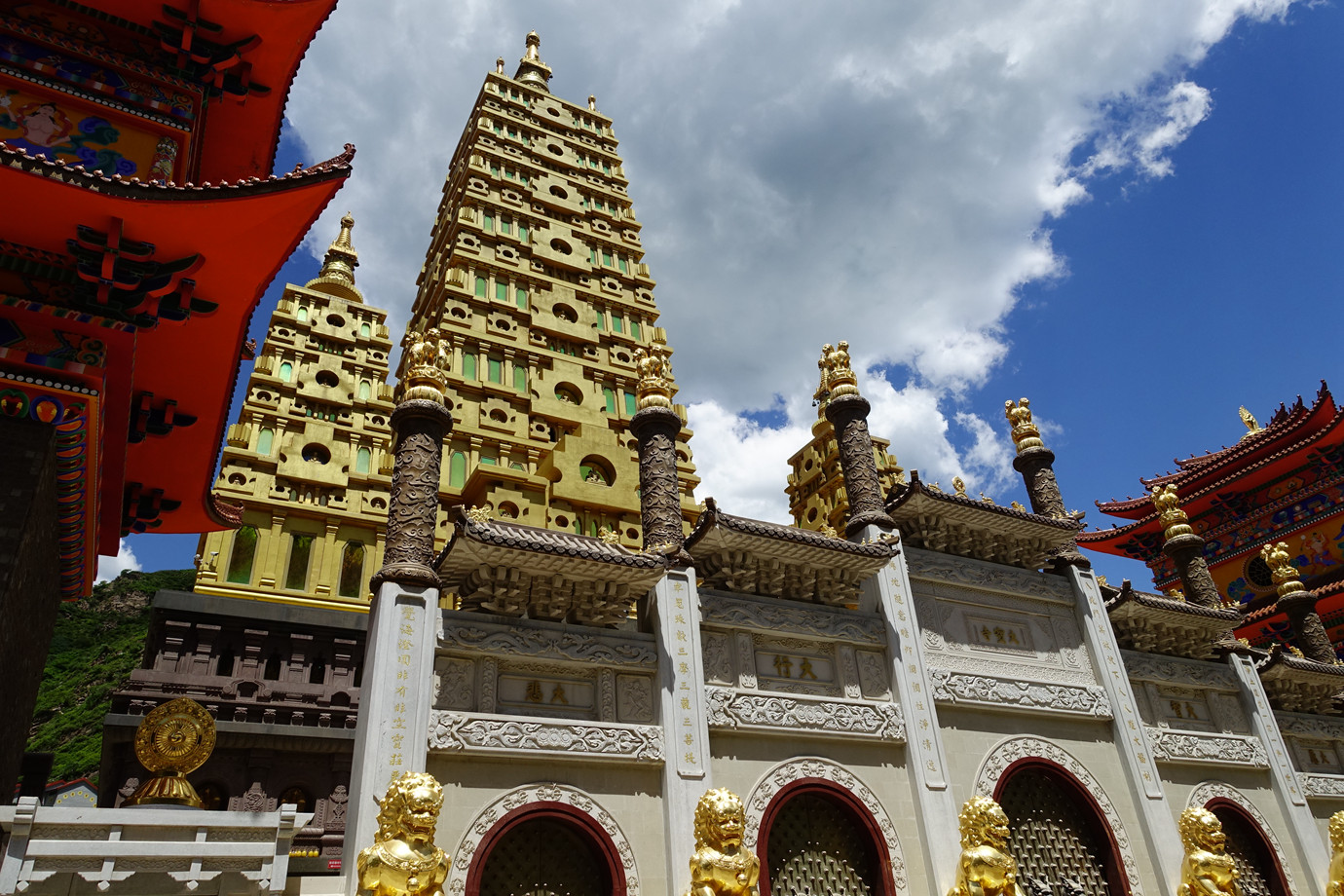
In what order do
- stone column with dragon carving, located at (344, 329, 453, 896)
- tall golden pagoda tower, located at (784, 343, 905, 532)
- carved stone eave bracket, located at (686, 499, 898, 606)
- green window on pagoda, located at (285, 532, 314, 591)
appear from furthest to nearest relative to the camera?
tall golden pagoda tower, located at (784, 343, 905, 532) < green window on pagoda, located at (285, 532, 314, 591) < carved stone eave bracket, located at (686, 499, 898, 606) < stone column with dragon carving, located at (344, 329, 453, 896)

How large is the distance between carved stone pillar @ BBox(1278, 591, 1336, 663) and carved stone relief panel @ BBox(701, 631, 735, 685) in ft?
43.3

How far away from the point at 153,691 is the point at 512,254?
38.8 ft

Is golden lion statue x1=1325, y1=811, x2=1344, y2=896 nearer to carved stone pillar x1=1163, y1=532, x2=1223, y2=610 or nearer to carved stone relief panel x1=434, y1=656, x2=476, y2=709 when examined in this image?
carved stone pillar x1=1163, y1=532, x2=1223, y2=610

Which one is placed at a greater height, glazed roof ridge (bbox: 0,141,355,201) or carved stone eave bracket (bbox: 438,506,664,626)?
glazed roof ridge (bbox: 0,141,355,201)

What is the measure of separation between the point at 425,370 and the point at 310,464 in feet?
30.3

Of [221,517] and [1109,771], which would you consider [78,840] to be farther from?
[1109,771]

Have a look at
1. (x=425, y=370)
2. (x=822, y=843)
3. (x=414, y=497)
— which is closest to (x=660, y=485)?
(x=414, y=497)

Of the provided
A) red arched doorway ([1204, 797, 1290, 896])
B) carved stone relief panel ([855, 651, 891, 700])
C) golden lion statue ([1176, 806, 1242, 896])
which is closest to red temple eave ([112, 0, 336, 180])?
carved stone relief panel ([855, 651, 891, 700])

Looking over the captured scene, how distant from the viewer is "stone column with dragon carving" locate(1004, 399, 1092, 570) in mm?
13586

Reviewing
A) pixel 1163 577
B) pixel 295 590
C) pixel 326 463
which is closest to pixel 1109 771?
pixel 295 590

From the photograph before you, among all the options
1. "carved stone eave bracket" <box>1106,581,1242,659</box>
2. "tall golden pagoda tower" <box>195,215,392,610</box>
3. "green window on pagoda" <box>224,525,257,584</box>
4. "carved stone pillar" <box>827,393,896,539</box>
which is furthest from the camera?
"tall golden pagoda tower" <box>195,215,392,610</box>

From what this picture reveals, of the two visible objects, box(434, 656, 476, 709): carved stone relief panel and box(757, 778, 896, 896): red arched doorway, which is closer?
box(434, 656, 476, 709): carved stone relief panel

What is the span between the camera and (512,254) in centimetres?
2012

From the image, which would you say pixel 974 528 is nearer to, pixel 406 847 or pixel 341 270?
pixel 406 847
